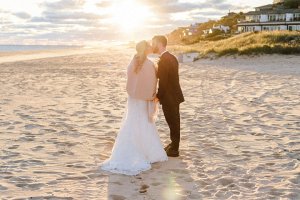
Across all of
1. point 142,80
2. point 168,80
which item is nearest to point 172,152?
point 168,80

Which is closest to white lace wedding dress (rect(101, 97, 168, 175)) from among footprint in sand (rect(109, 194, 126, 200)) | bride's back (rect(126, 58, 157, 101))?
bride's back (rect(126, 58, 157, 101))

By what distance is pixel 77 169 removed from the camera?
719 cm

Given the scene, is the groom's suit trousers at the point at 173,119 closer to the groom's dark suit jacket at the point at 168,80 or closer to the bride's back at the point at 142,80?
the groom's dark suit jacket at the point at 168,80

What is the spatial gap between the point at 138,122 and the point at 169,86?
3.01 ft

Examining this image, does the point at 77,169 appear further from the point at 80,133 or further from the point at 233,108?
the point at 233,108

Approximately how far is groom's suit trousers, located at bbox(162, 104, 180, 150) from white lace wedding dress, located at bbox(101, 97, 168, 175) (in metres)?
0.48

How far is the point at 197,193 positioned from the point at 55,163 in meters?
2.77

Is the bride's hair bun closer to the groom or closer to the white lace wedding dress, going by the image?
the groom

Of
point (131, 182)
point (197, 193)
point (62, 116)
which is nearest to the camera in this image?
point (197, 193)

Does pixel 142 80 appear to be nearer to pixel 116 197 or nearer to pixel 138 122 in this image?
pixel 138 122

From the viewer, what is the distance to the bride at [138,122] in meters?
7.05

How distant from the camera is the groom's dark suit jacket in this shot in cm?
743

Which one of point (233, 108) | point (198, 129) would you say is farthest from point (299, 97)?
point (198, 129)

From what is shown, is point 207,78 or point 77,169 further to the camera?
point 207,78
